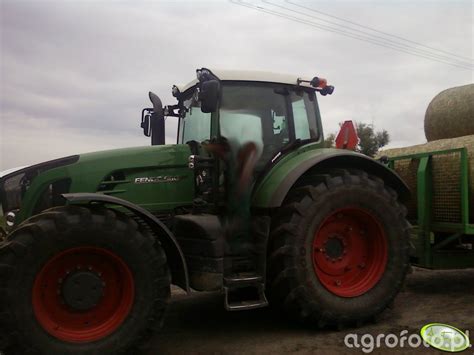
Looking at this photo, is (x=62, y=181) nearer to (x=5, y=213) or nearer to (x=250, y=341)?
(x=5, y=213)

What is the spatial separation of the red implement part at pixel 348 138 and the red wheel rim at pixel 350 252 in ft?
2.80

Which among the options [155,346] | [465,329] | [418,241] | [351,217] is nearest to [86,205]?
[155,346]

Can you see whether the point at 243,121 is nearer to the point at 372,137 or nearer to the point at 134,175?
the point at 134,175

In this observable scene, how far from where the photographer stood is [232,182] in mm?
4059

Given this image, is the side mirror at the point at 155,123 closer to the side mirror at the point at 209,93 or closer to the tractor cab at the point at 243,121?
the tractor cab at the point at 243,121

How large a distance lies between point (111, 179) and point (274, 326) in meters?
1.95

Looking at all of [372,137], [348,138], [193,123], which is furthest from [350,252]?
[372,137]

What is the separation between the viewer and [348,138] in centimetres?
485

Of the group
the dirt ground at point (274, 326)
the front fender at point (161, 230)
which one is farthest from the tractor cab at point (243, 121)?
the dirt ground at point (274, 326)

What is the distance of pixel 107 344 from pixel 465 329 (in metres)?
2.85

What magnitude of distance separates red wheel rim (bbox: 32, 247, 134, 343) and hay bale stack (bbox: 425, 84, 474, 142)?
454 cm

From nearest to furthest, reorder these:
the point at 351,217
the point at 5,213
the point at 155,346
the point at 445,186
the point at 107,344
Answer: the point at 107,344, the point at 155,346, the point at 5,213, the point at 351,217, the point at 445,186

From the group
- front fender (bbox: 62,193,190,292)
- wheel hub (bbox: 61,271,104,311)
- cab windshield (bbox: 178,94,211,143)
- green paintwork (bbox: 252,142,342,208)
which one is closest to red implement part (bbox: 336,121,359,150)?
green paintwork (bbox: 252,142,342,208)

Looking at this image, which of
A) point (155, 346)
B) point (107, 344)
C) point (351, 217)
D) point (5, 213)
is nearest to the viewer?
point (107, 344)
